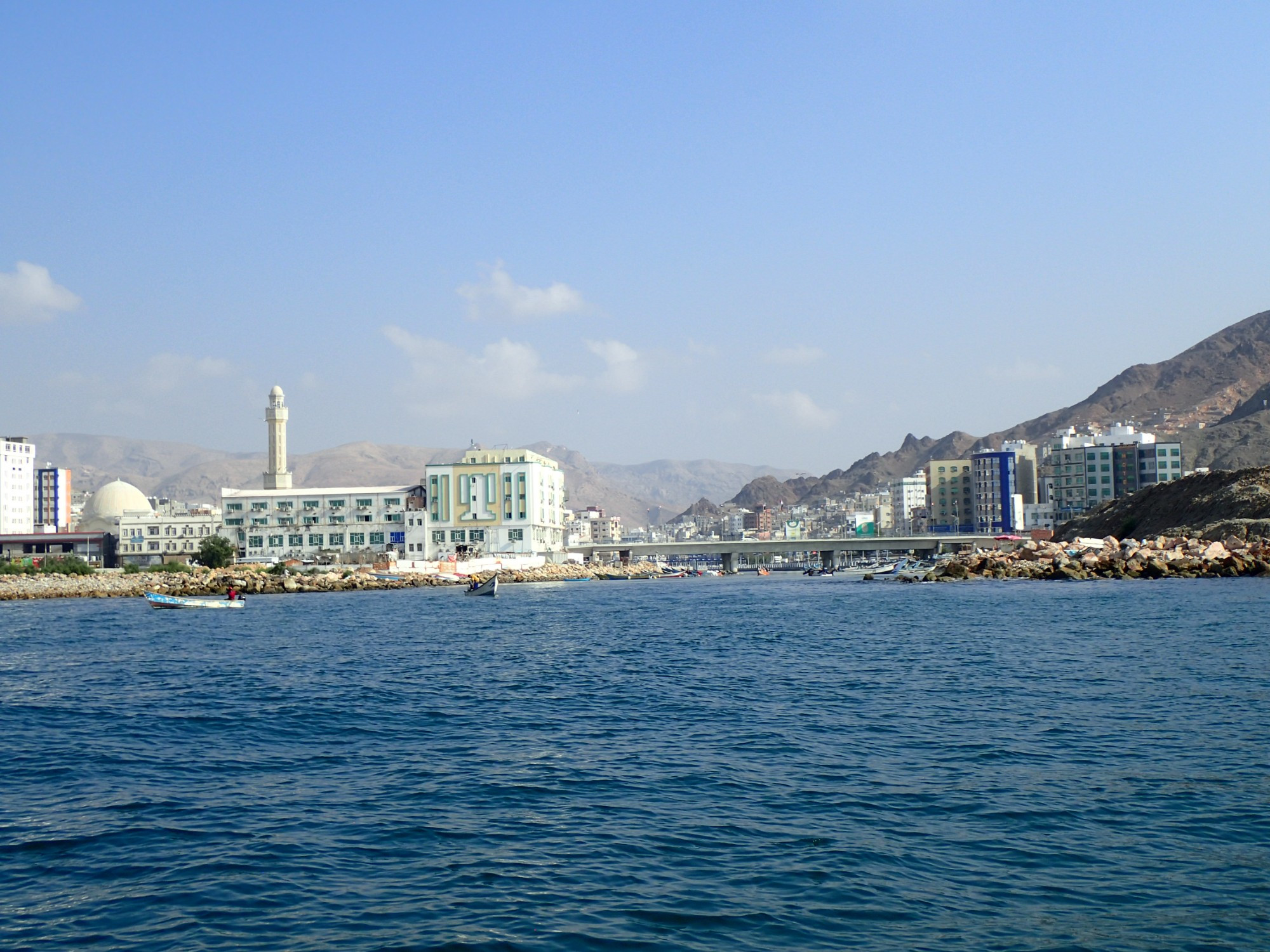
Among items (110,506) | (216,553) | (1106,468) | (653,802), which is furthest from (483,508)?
(653,802)

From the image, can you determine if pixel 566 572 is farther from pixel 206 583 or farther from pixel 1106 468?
pixel 1106 468

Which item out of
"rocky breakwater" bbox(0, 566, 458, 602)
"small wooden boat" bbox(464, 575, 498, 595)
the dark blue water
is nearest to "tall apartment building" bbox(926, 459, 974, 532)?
"rocky breakwater" bbox(0, 566, 458, 602)

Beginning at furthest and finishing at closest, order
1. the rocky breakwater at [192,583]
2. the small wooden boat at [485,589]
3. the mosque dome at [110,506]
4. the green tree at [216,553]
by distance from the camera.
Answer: the mosque dome at [110,506] < the green tree at [216,553] < the rocky breakwater at [192,583] < the small wooden boat at [485,589]

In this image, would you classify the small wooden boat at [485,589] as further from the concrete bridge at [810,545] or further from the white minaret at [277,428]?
the white minaret at [277,428]

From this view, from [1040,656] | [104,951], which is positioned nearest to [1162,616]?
[1040,656]

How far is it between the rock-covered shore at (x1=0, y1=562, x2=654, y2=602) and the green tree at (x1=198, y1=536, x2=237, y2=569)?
2.80 m

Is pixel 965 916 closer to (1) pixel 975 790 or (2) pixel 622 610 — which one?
(1) pixel 975 790

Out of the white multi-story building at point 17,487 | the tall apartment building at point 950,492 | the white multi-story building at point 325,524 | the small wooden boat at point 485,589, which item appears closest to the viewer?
the small wooden boat at point 485,589

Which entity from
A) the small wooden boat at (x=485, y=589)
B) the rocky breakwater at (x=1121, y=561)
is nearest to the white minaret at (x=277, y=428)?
the small wooden boat at (x=485, y=589)

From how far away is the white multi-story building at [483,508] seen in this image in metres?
134

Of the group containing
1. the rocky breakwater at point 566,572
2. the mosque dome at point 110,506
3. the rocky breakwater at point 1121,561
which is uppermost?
the mosque dome at point 110,506

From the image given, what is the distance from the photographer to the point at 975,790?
14555mm

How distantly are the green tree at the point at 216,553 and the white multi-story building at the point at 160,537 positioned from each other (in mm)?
22732

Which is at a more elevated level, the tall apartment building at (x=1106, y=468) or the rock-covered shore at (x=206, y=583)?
the tall apartment building at (x=1106, y=468)
